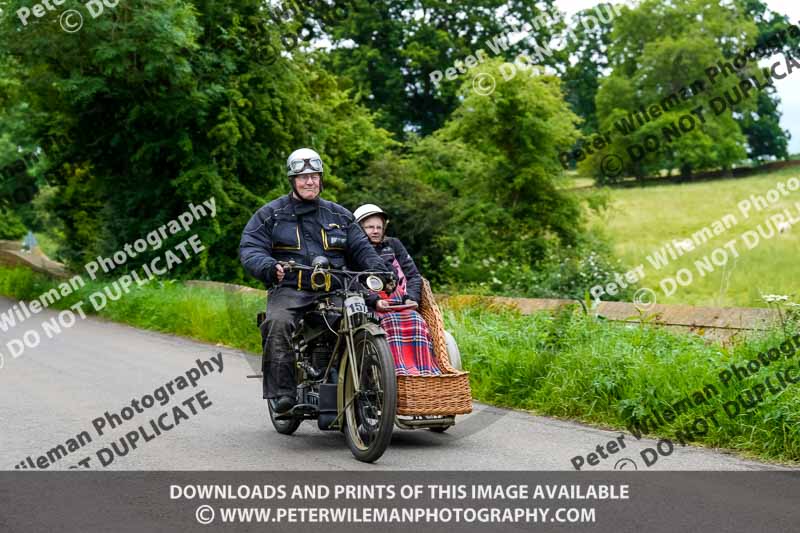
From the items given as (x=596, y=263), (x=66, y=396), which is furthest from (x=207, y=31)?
(x=66, y=396)

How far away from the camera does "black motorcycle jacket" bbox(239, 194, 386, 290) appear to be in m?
8.52

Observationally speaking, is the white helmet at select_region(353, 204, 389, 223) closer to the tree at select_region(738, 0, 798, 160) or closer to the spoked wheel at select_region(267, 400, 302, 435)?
the spoked wheel at select_region(267, 400, 302, 435)

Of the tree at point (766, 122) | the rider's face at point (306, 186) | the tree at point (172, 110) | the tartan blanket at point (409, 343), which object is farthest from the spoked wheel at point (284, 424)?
the tree at point (766, 122)

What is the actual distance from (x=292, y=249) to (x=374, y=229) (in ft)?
4.38

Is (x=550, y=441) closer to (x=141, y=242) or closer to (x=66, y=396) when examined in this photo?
(x=66, y=396)

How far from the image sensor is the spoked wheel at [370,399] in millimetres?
7305

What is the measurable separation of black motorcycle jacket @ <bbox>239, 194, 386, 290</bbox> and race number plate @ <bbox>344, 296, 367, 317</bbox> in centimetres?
53

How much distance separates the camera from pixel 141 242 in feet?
80.1

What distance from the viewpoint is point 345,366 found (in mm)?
8102

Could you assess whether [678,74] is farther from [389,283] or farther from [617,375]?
[389,283]

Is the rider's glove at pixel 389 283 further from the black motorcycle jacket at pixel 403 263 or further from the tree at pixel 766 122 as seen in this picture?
the tree at pixel 766 122

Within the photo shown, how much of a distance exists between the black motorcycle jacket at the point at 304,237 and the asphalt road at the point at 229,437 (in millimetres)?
→ 1396

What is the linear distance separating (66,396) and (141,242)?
45.1ft

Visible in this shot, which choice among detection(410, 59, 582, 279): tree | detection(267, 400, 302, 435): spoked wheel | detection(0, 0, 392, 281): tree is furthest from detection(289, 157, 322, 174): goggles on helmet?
detection(410, 59, 582, 279): tree
